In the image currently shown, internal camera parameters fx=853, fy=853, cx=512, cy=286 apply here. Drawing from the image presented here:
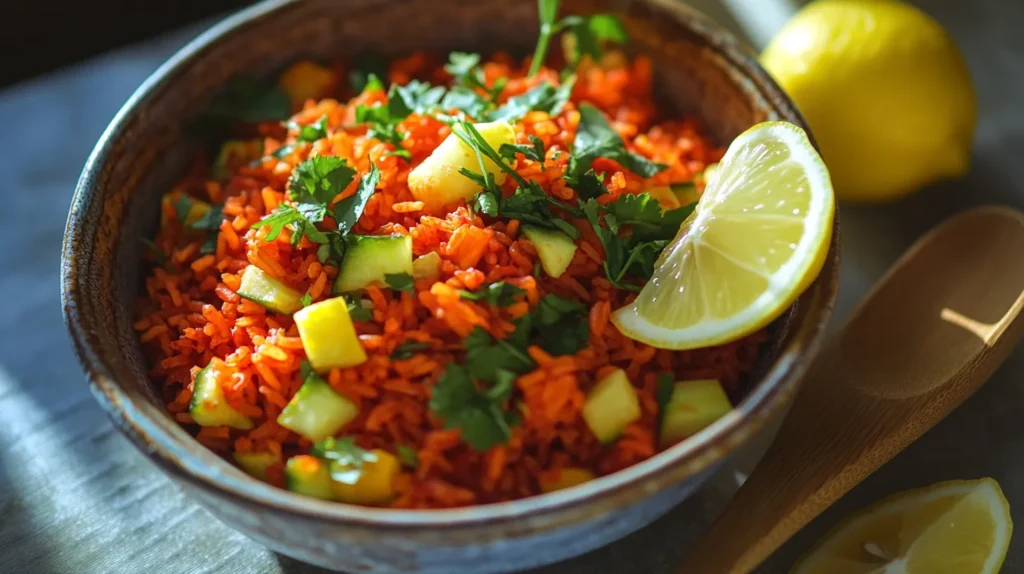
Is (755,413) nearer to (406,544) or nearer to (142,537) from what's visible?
(406,544)

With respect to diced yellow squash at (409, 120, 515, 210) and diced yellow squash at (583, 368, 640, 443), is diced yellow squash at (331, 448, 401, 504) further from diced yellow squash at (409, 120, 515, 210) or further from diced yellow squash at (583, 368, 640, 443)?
diced yellow squash at (409, 120, 515, 210)

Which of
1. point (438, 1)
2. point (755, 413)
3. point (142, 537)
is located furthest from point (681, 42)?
point (142, 537)

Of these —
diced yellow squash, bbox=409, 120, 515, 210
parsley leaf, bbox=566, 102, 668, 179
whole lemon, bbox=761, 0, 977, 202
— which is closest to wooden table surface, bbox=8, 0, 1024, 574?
whole lemon, bbox=761, 0, 977, 202

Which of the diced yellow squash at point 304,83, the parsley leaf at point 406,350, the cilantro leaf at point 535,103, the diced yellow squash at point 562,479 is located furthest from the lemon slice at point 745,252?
the diced yellow squash at point 304,83

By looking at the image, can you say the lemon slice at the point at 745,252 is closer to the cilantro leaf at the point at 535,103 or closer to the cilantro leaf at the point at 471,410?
the cilantro leaf at the point at 471,410

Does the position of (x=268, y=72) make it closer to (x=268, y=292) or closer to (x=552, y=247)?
(x=268, y=292)

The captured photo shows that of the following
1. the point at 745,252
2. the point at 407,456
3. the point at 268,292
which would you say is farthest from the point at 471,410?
the point at 745,252

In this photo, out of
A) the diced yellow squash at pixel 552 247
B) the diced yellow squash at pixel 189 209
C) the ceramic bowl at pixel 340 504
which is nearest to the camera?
the ceramic bowl at pixel 340 504
